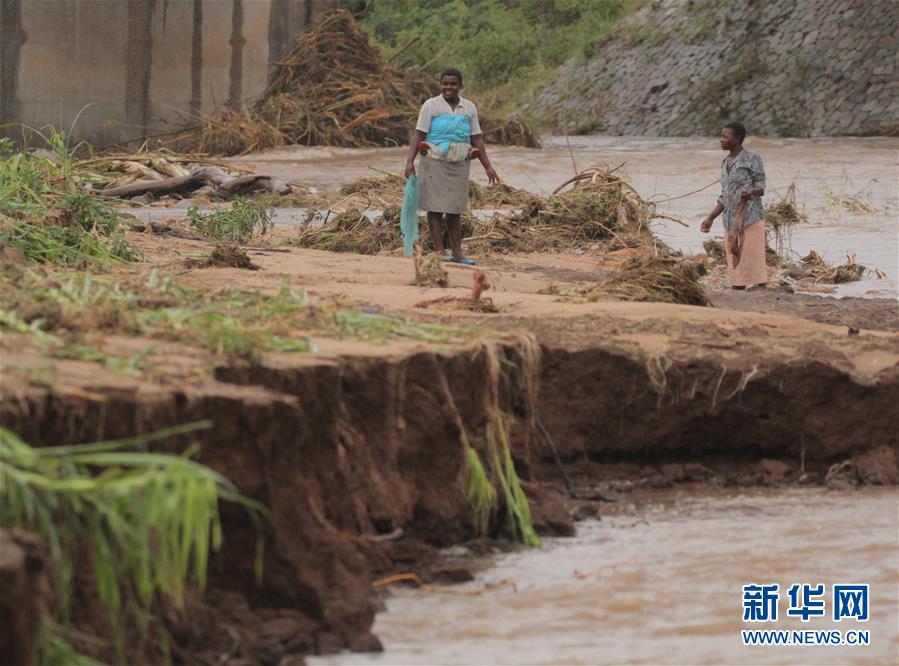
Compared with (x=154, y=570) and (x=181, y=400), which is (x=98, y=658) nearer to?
(x=154, y=570)

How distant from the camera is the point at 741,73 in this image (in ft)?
86.9

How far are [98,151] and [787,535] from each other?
1458 cm

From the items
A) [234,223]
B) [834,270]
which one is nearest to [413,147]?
[234,223]

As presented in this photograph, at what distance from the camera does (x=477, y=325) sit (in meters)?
5.88

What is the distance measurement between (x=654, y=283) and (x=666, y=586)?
128 inches

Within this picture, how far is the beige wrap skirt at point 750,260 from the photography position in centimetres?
916

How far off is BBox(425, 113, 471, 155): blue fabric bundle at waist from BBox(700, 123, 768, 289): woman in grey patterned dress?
1623mm

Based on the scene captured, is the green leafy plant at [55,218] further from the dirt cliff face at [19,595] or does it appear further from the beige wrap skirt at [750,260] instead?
the dirt cliff face at [19,595]

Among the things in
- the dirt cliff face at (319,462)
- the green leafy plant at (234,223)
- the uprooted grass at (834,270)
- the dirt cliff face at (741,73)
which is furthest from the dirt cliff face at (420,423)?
the dirt cliff face at (741,73)

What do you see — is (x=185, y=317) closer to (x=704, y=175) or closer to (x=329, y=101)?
(x=704, y=175)

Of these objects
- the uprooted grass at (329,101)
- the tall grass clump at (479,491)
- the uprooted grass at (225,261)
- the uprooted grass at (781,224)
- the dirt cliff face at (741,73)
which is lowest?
the tall grass clump at (479,491)

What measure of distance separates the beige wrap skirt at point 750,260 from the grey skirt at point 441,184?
1.74 meters

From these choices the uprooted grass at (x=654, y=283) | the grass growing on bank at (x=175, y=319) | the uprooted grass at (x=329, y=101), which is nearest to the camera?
the grass growing on bank at (x=175, y=319)

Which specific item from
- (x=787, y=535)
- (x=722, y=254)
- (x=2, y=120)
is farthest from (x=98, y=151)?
(x=787, y=535)
